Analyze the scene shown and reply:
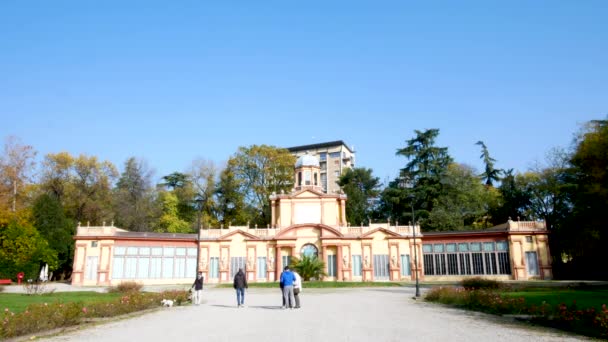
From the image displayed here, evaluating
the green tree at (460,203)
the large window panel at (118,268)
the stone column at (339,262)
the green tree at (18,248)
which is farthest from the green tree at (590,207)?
the green tree at (18,248)

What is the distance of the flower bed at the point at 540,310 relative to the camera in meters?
9.98

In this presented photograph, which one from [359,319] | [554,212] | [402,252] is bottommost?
[359,319]

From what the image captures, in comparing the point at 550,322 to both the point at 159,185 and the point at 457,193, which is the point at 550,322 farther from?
the point at 159,185

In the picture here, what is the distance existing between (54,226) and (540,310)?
141 feet

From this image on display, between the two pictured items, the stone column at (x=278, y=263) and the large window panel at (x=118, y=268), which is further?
the stone column at (x=278, y=263)

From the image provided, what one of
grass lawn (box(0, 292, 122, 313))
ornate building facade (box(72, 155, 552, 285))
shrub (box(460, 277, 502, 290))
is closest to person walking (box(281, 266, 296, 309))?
grass lawn (box(0, 292, 122, 313))

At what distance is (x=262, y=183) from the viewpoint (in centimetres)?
5391

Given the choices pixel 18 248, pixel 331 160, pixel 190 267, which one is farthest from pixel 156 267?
pixel 331 160

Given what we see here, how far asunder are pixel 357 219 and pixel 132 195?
2836 centimetres

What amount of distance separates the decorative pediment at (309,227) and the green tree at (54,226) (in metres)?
21.0

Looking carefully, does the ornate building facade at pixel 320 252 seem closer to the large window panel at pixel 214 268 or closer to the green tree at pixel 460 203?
the large window panel at pixel 214 268

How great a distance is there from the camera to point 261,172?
177ft

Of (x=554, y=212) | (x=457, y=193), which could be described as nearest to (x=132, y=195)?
(x=457, y=193)

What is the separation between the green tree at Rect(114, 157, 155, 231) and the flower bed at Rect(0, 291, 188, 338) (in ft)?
119
